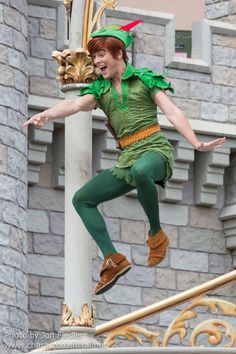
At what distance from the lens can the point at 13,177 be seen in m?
15.0

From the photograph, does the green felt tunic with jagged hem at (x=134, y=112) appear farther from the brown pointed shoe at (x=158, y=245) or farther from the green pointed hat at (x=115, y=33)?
the brown pointed shoe at (x=158, y=245)

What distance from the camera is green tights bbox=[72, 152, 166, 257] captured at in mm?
10742

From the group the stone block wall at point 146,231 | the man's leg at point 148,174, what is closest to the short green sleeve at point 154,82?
the man's leg at point 148,174

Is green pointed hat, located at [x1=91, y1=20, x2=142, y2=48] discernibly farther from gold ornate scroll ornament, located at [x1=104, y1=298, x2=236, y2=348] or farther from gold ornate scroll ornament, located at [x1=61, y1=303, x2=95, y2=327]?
gold ornate scroll ornament, located at [x1=104, y1=298, x2=236, y2=348]

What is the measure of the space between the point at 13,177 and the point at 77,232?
3891 millimetres

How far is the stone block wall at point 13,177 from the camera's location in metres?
14.7

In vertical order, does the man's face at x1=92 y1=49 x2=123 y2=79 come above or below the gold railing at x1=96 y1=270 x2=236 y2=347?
above

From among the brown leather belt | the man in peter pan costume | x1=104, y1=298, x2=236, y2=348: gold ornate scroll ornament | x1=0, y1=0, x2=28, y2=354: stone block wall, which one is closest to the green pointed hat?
the man in peter pan costume

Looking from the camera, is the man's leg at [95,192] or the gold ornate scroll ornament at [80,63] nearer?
the man's leg at [95,192]

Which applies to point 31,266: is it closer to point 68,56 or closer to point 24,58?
point 24,58

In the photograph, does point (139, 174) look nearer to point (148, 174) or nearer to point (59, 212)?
point (148, 174)

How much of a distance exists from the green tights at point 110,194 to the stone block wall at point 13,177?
365cm

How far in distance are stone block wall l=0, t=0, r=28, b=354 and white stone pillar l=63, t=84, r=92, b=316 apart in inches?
136

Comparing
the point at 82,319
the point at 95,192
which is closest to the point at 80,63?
the point at 95,192
